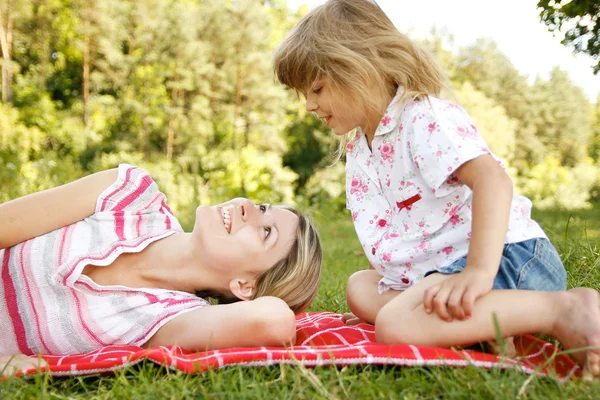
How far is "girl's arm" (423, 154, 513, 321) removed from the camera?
1509 mm

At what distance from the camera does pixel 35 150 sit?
56.5 ft

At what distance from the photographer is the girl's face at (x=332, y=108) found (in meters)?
2.06

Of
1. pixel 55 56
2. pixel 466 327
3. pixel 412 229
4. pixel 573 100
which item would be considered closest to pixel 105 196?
pixel 412 229

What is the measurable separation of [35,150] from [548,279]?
18053mm

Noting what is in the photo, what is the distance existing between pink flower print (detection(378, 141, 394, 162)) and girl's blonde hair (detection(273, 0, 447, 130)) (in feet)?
0.44

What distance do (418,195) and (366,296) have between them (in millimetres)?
500

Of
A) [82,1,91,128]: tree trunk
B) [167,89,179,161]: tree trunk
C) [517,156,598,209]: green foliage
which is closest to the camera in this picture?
[82,1,91,128]: tree trunk

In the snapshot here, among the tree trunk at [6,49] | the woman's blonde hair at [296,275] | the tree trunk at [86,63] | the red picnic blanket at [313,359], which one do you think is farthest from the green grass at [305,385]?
the tree trunk at [6,49]

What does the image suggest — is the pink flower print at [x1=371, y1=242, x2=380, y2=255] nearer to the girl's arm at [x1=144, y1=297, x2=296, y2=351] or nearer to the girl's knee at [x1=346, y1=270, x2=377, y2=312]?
the girl's knee at [x1=346, y1=270, x2=377, y2=312]

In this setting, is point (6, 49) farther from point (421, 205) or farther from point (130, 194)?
point (421, 205)

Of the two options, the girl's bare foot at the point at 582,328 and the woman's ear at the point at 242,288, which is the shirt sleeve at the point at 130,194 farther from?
the girl's bare foot at the point at 582,328

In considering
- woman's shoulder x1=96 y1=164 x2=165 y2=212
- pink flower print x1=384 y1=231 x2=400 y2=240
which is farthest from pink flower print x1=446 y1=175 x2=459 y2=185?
woman's shoulder x1=96 y1=164 x2=165 y2=212

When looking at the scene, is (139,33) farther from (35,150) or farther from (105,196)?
(105,196)

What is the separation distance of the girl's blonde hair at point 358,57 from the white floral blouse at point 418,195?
0.08 metres
